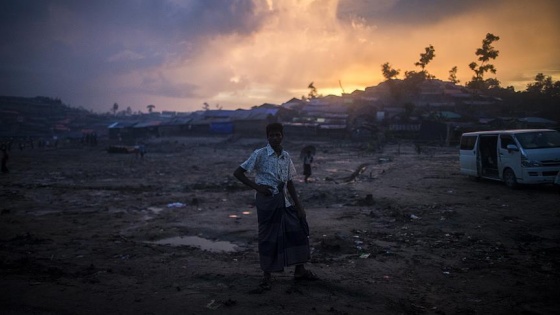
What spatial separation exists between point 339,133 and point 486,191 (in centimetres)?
2901

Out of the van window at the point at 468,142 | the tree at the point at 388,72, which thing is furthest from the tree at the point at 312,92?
the van window at the point at 468,142

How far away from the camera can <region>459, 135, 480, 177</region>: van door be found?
10414 millimetres

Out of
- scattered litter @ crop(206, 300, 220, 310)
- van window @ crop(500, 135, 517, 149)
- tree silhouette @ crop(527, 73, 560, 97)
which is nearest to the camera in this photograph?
scattered litter @ crop(206, 300, 220, 310)

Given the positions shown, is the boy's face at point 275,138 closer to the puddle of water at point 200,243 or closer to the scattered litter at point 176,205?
the puddle of water at point 200,243

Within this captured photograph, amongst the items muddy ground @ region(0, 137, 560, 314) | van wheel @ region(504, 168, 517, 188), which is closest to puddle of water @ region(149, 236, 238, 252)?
muddy ground @ region(0, 137, 560, 314)

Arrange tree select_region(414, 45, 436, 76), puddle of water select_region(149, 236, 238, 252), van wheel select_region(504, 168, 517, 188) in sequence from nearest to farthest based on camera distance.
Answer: puddle of water select_region(149, 236, 238, 252) < van wheel select_region(504, 168, 517, 188) < tree select_region(414, 45, 436, 76)

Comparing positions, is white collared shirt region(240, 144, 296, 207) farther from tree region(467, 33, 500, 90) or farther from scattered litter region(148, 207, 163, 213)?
tree region(467, 33, 500, 90)

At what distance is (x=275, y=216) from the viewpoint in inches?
138

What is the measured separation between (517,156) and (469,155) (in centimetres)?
222

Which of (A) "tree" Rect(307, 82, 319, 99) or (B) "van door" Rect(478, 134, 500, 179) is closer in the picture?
(B) "van door" Rect(478, 134, 500, 179)

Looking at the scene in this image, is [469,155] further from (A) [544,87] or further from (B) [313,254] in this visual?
(A) [544,87]

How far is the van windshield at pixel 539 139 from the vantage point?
8.45 meters

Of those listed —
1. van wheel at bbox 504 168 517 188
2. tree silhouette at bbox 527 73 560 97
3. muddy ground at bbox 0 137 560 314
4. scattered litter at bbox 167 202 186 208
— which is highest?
tree silhouette at bbox 527 73 560 97

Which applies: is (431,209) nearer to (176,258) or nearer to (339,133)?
(176,258)
